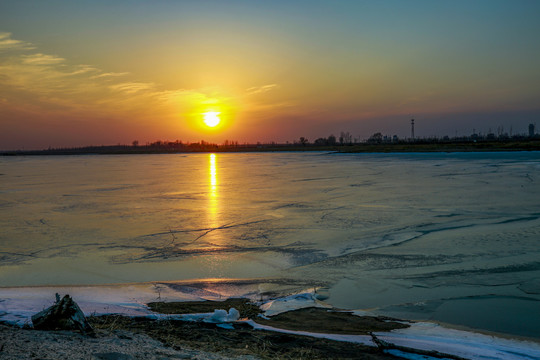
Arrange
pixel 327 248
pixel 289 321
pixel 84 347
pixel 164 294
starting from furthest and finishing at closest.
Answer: pixel 327 248 < pixel 164 294 < pixel 289 321 < pixel 84 347

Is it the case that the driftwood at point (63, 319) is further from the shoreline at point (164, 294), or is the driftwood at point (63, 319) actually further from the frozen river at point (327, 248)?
the frozen river at point (327, 248)

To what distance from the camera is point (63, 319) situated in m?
4.32

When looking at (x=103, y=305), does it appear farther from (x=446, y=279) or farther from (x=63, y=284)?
(x=446, y=279)

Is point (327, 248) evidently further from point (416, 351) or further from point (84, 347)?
point (84, 347)

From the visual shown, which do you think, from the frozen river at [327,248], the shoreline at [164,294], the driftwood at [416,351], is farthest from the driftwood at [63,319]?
→ the driftwood at [416,351]

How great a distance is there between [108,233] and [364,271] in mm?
6558

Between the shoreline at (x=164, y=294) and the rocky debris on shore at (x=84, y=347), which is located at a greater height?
the rocky debris on shore at (x=84, y=347)

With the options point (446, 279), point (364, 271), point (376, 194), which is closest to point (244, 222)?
point (364, 271)

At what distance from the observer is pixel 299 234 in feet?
33.3

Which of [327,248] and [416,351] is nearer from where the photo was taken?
[416,351]

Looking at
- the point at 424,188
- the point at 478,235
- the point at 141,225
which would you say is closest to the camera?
the point at 478,235

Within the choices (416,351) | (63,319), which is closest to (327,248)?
(416,351)

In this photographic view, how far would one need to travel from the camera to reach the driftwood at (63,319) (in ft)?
14.1

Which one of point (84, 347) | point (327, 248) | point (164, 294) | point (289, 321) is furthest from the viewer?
point (327, 248)
